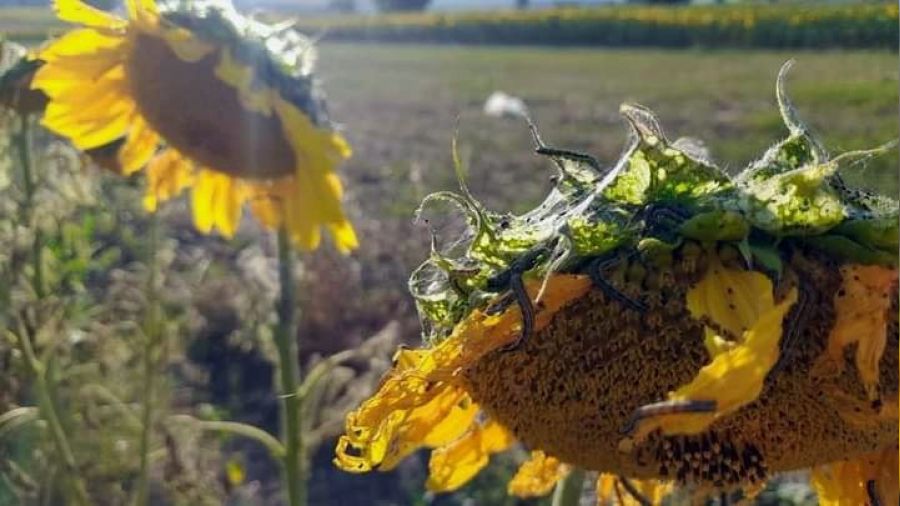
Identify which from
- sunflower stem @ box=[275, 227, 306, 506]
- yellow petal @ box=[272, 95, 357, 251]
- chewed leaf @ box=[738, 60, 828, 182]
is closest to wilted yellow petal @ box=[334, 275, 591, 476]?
chewed leaf @ box=[738, 60, 828, 182]

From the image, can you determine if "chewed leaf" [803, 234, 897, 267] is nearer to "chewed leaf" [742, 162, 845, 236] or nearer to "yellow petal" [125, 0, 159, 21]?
"chewed leaf" [742, 162, 845, 236]

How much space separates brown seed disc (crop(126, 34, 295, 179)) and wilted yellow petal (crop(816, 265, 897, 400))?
0.74m

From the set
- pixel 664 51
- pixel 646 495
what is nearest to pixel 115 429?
pixel 646 495

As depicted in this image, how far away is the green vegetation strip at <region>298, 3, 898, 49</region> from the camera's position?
1121cm

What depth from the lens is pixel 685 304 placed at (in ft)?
2.39

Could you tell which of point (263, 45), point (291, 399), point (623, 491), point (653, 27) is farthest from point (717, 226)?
point (653, 27)

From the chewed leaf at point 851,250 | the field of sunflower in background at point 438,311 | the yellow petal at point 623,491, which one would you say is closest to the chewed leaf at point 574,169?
the field of sunflower in background at point 438,311

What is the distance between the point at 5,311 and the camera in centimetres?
143

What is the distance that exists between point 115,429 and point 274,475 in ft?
1.15

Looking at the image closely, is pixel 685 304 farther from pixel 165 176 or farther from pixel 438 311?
pixel 165 176

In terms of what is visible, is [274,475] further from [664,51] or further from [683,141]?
[664,51]

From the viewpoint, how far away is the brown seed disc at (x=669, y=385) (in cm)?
71

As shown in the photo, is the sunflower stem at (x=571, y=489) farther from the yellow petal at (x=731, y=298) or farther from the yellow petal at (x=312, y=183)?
the yellow petal at (x=312, y=183)

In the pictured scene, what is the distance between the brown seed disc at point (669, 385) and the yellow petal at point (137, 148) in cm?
83
